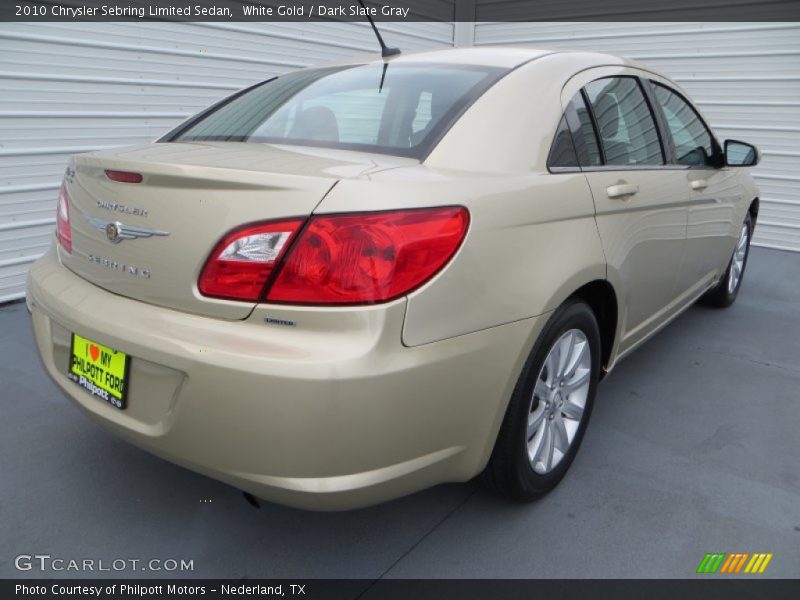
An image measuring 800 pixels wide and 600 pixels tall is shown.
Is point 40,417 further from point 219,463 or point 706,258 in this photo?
point 706,258

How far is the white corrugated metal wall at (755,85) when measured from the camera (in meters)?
6.56

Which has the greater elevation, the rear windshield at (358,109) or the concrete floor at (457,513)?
the rear windshield at (358,109)

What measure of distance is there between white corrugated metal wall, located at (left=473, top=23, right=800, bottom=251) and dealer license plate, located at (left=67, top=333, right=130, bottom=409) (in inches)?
276

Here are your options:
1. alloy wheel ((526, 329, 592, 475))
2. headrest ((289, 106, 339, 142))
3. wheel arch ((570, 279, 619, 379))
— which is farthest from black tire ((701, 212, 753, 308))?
headrest ((289, 106, 339, 142))

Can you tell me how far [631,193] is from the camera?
2.27m

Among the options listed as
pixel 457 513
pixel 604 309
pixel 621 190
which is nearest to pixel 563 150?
pixel 621 190

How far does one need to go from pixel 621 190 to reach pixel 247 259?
1359 millimetres

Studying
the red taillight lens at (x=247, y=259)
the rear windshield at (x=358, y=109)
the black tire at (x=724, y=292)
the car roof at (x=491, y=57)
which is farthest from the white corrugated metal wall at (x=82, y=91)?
the black tire at (x=724, y=292)

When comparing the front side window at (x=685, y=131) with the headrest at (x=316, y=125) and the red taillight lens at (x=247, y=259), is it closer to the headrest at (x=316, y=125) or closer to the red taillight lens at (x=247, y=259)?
the headrest at (x=316, y=125)

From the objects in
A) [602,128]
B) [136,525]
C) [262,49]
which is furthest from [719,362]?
[262,49]
